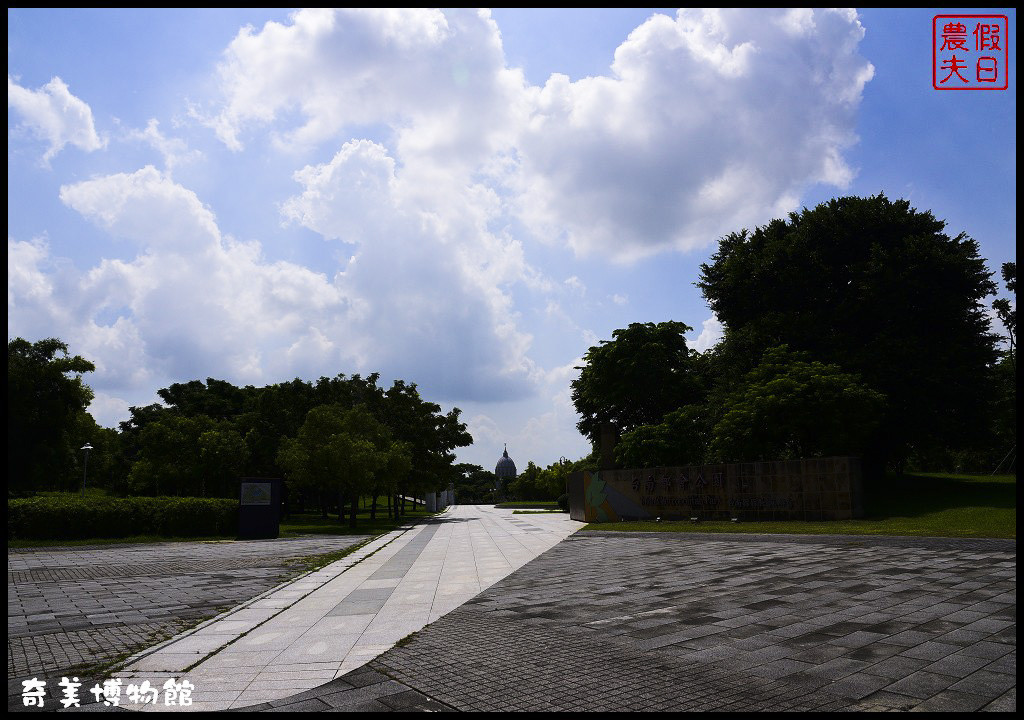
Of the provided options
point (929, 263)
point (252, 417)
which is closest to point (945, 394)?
point (929, 263)

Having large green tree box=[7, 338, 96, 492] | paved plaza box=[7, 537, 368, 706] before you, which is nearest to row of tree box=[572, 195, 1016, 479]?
paved plaza box=[7, 537, 368, 706]

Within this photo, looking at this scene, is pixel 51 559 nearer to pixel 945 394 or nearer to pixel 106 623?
pixel 106 623

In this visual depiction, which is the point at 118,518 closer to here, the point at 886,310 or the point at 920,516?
the point at 920,516

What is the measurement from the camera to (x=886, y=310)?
28531 millimetres

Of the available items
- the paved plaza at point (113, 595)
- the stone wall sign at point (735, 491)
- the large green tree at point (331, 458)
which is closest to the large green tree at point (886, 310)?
the stone wall sign at point (735, 491)

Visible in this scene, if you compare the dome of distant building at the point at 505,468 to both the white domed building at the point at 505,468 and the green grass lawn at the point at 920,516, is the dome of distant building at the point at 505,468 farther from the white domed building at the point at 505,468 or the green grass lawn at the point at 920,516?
the green grass lawn at the point at 920,516

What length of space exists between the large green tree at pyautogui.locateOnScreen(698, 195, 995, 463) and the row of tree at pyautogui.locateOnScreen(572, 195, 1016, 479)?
54 mm

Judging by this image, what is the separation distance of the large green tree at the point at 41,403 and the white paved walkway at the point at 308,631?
29.2 metres

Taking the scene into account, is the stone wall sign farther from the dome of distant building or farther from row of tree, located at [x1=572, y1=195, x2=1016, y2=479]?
the dome of distant building

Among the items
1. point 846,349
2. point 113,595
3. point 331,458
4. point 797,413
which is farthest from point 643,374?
point 113,595

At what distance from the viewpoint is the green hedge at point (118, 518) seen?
25.5m

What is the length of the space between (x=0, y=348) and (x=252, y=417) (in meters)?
50.5

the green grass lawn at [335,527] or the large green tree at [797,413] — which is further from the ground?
the large green tree at [797,413]

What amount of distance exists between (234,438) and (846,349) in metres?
38.0
